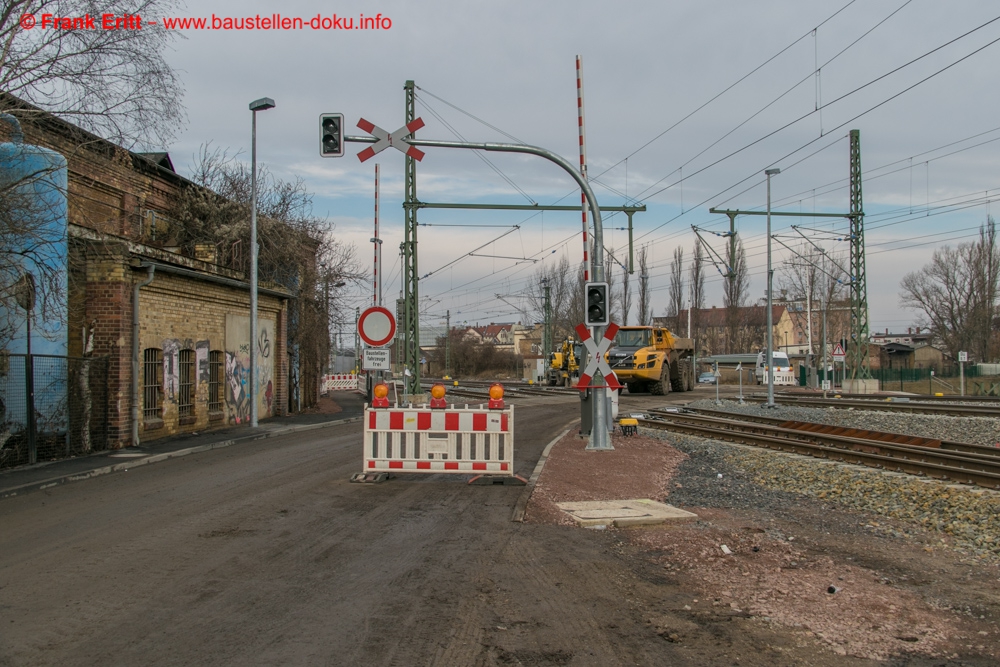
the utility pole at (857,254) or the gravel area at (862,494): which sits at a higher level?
the utility pole at (857,254)

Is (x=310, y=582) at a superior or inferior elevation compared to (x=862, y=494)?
superior

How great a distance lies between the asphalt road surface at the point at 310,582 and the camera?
4.49 meters

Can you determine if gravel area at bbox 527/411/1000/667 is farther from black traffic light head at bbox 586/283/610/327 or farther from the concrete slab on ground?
black traffic light head at bbox 586/283/610/327

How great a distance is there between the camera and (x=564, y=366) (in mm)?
45500

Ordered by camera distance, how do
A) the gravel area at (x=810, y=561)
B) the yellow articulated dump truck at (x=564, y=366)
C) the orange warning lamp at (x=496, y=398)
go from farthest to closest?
the yellow articulated dump truck at (x=564, y=366), the orange warning lamp at (x=496, y=398), the gravel area at (x=810, y=561)

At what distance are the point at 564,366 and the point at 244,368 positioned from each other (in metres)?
26.0

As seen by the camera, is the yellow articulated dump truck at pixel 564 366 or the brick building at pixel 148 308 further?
the yellow articulated dump truck at pixel 564 366

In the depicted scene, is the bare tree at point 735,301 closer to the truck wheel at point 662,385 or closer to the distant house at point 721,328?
the distant house at point 721,328

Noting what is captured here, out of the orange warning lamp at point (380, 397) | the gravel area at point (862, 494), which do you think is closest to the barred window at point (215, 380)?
the orange warning lamp at point (380, 397)

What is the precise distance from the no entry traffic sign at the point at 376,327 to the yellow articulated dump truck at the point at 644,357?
1973 cm

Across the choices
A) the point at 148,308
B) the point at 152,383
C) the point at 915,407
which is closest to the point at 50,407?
the point at 152,383

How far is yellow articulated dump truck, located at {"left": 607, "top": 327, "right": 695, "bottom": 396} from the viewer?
3247 cm

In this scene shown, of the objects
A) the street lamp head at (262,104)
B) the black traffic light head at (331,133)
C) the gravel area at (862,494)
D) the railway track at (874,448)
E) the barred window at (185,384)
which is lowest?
the gravel area at (862,494)

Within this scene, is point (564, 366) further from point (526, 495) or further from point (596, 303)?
point (526, 495)
